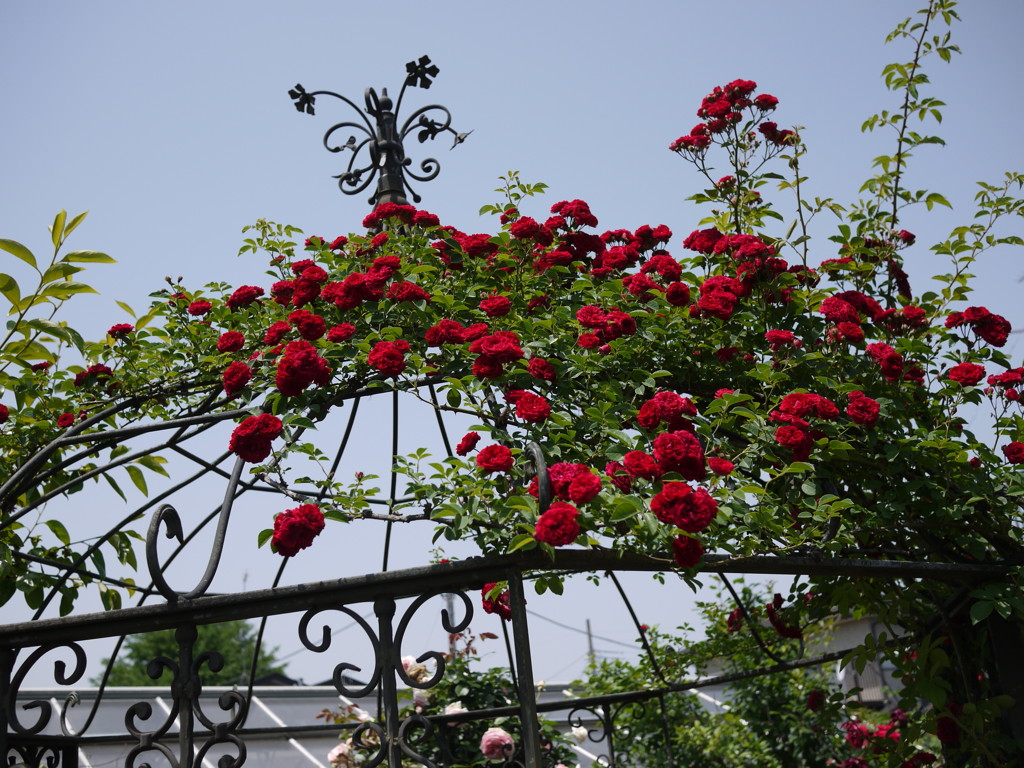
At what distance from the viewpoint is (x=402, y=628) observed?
2352 millimetres

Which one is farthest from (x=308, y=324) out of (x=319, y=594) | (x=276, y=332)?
(x=319, y=594)

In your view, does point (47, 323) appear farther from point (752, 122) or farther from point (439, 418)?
point (752, 122)

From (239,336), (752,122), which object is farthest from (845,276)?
(239,336)

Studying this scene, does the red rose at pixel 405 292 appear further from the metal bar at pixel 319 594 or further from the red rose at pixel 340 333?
the metal bar at pixel 319 594

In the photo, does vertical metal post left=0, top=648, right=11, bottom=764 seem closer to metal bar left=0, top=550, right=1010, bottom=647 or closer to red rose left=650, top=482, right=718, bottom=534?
metal bar left=0, top=550, right=1010, bottom=647

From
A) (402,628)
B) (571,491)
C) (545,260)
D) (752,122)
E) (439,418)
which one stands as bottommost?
(402,628)

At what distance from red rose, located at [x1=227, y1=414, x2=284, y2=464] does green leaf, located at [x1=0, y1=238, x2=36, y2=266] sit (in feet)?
3.33

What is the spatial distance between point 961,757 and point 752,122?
267cm

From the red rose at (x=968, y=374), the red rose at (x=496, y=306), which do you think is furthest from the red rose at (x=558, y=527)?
the red rose at (x=968, y=374)

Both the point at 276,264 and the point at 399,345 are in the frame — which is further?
the point at 276,264

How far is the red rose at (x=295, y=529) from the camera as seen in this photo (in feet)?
8.10

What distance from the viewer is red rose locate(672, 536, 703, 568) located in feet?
7.88

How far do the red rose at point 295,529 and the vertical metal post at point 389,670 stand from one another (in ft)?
0.85

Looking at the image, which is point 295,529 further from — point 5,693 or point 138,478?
point 138,478
